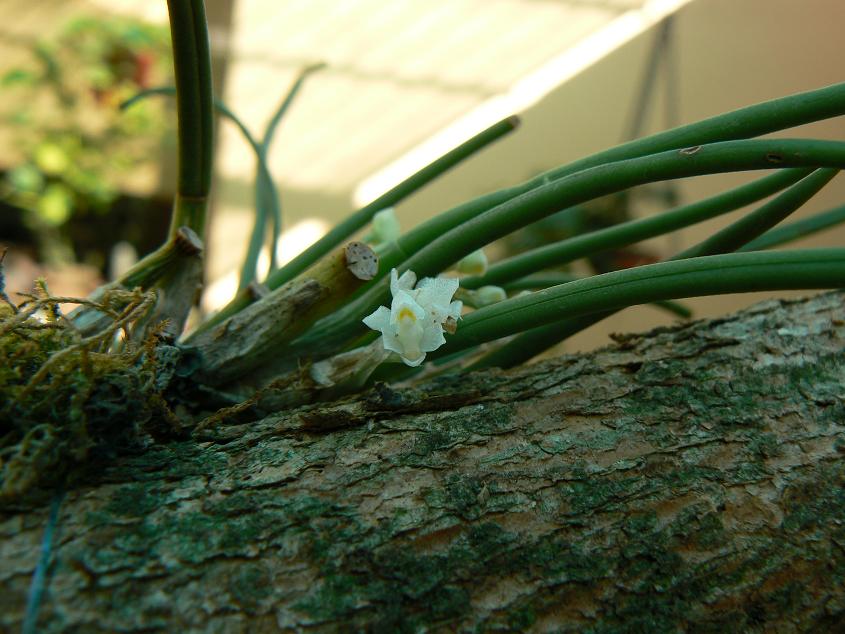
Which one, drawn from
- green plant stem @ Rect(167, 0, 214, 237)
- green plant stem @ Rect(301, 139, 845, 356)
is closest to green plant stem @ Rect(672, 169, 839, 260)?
green plant stem @ Rect(301, 139, 845, 356)

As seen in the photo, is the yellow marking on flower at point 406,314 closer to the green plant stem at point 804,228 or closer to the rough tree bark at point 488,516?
the rough tree bark at point 488,516

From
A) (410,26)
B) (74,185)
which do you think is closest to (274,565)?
(410,26)

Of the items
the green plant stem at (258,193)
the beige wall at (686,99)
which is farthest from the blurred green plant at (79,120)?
the green plant stem at (258,193)

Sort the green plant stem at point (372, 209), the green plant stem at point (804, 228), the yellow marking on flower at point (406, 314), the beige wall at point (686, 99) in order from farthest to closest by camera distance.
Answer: the beige wall at point (686, 99)
the green plant stem at point (804, 228)
the green plant stem at point (372, 209)
the yellow marking on flower at point (406, 314)

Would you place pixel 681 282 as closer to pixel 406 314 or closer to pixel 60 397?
pixel 406 314

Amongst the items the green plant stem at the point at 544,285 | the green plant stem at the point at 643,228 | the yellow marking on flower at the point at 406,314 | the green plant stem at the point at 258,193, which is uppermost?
the green plant stem at the point at 258,193

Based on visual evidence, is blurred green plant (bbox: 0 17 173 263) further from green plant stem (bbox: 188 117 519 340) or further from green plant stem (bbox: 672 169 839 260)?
green plant stem (bbox: 672 169 839 260)

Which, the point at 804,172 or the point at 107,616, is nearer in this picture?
the point at 107,616

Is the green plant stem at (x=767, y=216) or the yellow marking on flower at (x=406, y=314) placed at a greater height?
the green plant stem at (x=767, y=216)

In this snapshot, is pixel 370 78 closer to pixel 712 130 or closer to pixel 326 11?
pixel 326 11
